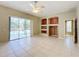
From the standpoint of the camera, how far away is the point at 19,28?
10.9 meters

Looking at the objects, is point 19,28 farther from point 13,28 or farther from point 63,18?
point 63,18

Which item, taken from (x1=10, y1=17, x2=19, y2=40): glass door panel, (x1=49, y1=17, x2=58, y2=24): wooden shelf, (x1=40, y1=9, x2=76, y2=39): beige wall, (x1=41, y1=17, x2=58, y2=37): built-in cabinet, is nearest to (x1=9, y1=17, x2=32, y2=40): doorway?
(x1=10, y1=17, x2=19, y2=40): glass door panel

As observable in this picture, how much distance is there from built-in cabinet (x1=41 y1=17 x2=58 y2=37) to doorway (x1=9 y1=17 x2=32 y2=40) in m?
2.61

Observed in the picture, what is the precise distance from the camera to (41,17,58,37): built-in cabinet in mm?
13133

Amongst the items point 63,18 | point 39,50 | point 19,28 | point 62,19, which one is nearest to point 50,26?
point 62,19

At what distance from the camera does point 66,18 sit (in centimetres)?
1097

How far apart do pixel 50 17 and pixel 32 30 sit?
2.90 metres

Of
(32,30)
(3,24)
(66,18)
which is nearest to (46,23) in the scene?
(32,30)

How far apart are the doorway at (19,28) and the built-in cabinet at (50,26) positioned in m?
2.61

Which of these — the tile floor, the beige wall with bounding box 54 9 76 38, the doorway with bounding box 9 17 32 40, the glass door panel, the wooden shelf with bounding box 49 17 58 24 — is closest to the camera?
the tile floor

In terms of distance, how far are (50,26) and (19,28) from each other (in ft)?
15.6

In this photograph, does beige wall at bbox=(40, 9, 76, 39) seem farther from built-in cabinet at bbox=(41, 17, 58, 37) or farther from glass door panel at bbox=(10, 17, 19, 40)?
glass door panel at bbox=(10, 17, 19, 40)

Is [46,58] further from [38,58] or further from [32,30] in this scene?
[32,30]

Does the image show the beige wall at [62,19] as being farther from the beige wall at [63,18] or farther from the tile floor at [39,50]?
the tile floor at [39,50]
